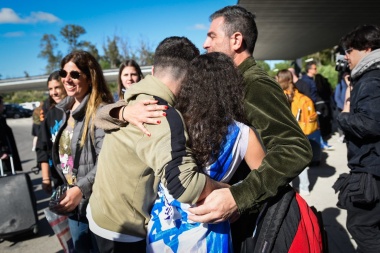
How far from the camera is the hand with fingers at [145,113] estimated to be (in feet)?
4.21

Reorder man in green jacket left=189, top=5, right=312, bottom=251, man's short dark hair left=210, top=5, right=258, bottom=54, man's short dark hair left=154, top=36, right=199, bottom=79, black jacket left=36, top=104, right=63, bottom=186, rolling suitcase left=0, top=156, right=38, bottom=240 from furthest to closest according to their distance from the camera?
1. rolling suitcase left=0, top=156, right=38, bottom=240
2. black jacket left=36, top=104, right=63, bottom=186
3. man's short dark hair left=210, top=5, right=258, bottom=54
4. man's short dark hair left=154, top=36, right=199, bottom=79
5. man in green jacket left=189, top=5, right=312, bottom=251

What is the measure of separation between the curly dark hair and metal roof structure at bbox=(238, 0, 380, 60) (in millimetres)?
7368

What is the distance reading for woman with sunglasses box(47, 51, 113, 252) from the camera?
2188mm

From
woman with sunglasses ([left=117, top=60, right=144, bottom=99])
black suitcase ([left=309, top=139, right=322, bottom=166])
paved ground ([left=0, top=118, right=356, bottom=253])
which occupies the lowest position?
paved ground ([left=0, top=118, right=356, bottom=253])

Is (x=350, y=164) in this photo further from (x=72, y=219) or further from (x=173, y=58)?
(x=72, y=219)

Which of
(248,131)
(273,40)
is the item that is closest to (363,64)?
(248,131)

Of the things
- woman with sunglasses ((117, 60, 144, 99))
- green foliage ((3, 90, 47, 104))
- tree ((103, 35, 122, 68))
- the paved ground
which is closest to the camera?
the paved ground

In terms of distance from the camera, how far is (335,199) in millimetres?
4609

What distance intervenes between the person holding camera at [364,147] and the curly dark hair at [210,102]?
3.92 feet

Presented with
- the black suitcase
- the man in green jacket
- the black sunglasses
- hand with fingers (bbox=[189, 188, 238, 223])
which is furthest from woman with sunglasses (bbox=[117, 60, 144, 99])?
the black suitcase

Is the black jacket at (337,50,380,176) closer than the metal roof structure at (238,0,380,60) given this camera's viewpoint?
Yes

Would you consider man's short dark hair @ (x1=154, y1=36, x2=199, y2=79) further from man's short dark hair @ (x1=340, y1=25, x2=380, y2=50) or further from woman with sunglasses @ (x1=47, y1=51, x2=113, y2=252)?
man's short dark hair @ (x1=340, y1=25, x2=380, y2=50)

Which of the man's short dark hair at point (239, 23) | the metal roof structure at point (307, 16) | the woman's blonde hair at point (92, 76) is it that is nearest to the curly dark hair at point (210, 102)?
the man's short dark hair at point (239, 23)

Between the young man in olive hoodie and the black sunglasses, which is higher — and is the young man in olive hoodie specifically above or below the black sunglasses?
below
